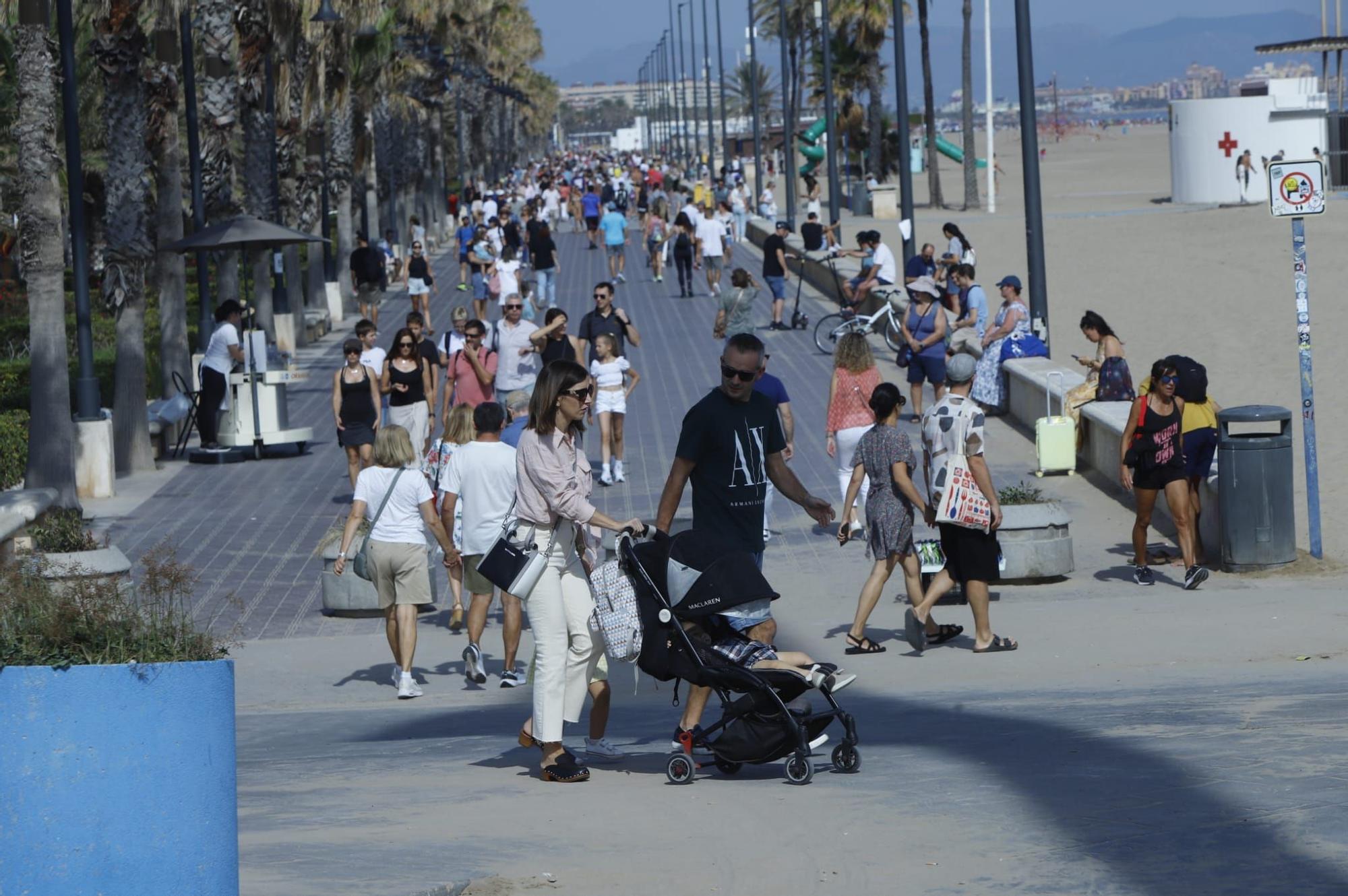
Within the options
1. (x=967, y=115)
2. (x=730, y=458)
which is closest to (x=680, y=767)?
(x=730, y=458)

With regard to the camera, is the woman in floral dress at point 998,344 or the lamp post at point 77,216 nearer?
the lamp post at point 77,216

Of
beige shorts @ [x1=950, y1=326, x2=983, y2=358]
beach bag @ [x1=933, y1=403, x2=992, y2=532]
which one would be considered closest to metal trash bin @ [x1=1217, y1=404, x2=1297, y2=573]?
beach bag @ [x1=933, y1=403, x2=992, y2=532]

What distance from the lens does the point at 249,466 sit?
64.3ft

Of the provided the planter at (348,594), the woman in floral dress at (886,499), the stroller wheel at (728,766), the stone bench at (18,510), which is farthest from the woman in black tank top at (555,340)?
the stroller wheel at (728,766)

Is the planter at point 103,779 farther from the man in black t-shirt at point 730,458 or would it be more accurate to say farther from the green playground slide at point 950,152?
the green playground slide at point 950,152

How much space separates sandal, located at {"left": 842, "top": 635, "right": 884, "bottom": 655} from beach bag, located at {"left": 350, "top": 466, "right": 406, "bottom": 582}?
2828mm

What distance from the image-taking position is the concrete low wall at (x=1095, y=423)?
1305 centimetres

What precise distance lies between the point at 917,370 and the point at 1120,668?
28.3 feet

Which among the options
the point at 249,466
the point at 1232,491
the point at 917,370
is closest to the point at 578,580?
the point at 1232,491

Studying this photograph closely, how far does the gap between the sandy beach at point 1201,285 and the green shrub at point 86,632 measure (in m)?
9.93

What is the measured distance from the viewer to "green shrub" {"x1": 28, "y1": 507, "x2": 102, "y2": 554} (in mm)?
10852

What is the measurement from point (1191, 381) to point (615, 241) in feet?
86.1

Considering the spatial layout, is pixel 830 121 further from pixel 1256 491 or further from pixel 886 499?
pixel 886 499

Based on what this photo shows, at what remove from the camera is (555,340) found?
15.7 m
